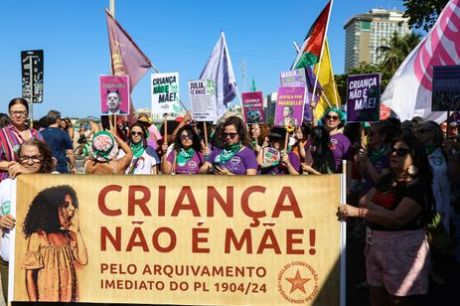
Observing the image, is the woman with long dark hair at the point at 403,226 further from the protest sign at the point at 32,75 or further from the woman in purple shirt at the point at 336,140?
the protest sign at the point at 32,75

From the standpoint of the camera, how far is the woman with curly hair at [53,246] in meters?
3.68

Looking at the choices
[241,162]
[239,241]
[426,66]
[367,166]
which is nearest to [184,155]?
[241,162]

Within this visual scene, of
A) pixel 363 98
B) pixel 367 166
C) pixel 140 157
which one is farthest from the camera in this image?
pixel 140 157

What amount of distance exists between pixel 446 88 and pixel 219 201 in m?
4.27

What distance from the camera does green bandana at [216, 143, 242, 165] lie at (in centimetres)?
467

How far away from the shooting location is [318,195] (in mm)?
3609

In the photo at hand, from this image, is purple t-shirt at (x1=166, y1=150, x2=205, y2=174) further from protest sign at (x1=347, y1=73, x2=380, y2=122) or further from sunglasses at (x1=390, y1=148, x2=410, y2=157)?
sunglasses at (x1=390, y1=148, x2=410, y2=157)

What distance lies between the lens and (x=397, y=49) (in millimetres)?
59125

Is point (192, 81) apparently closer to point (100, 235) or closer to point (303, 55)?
point (303, 55)

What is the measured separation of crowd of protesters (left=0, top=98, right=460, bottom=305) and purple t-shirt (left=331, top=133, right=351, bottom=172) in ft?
0.04

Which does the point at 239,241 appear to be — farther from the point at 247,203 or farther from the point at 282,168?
the point at 282,168

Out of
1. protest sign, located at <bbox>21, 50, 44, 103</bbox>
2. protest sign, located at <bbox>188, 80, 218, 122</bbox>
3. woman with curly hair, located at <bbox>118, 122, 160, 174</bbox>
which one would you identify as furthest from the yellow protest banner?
protest sign, located at <bbox>21, 50, 44, 103</bbox>

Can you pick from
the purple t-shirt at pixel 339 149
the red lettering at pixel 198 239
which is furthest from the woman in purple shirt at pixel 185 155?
the red lettering at pixel 198 239

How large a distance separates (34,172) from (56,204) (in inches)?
10.6
